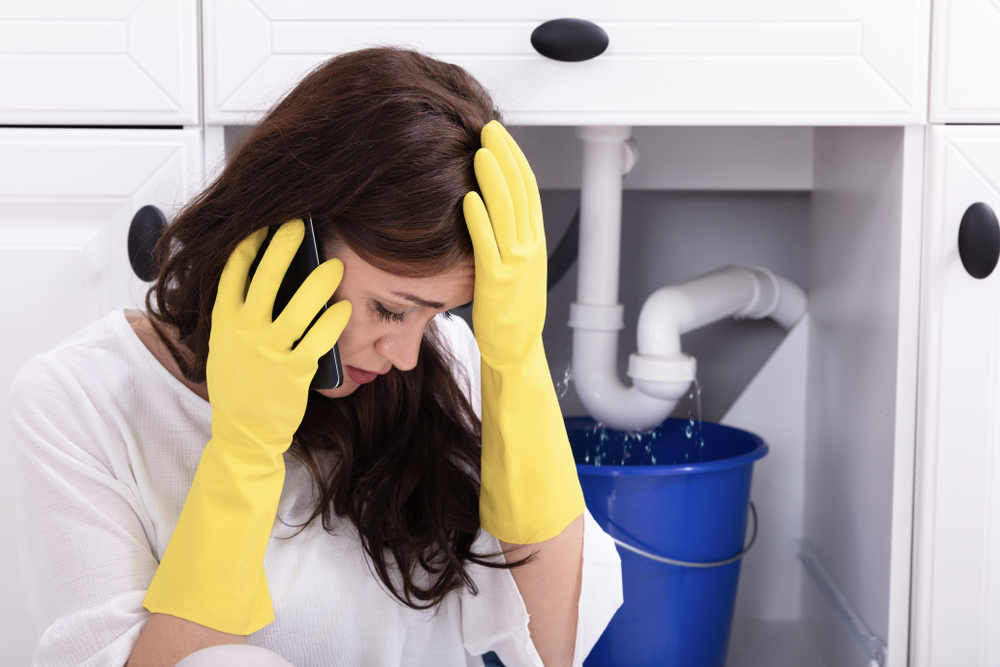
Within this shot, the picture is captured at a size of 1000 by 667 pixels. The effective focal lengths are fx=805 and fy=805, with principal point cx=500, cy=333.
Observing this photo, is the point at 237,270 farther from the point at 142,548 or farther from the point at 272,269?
the point at 142,548

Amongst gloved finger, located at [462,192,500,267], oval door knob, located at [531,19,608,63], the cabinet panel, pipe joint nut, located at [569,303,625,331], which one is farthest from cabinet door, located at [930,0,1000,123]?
gloved finger, located at [462,192,500,267]

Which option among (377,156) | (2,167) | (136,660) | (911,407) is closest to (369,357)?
(377,156)

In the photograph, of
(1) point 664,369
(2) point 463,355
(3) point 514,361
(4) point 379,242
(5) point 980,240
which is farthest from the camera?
(1) point 664,369

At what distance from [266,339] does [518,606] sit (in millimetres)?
391

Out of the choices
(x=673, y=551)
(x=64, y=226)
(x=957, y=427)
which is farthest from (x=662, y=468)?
(x=64, y=226)

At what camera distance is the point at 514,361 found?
2.60 ft

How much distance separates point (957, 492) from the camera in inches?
36.8

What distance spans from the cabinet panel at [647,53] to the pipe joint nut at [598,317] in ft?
1.09

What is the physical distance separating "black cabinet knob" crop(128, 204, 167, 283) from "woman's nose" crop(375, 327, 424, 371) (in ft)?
1.14

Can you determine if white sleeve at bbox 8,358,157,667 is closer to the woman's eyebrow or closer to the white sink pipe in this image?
the woman's eyebrow

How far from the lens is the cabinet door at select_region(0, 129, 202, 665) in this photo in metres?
0.94

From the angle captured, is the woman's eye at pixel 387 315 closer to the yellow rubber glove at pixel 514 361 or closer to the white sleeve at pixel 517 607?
the yellow rubber glove at pixel 514 361

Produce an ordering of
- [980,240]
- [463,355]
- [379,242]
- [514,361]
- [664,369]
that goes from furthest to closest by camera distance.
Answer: [664,369]
[463,355]
[980,240]
[514,361]
[379,242]

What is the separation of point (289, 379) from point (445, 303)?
151 millimetres
